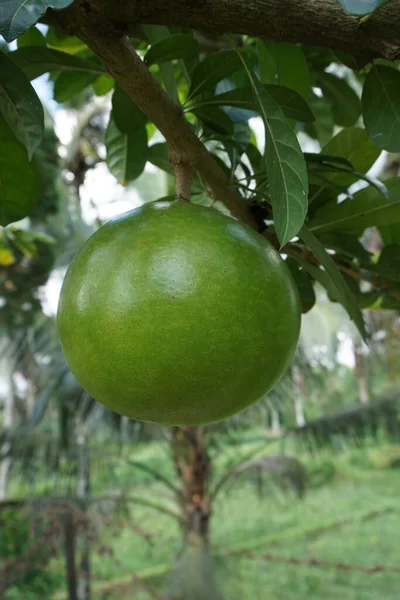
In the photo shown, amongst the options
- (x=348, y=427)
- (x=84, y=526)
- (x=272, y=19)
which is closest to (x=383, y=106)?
(x=272, y=19)

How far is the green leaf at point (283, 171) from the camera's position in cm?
42

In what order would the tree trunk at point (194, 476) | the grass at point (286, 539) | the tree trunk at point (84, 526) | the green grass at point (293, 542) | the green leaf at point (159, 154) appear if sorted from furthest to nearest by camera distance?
the green grass at point (293, 542)
the grass at point (286, 539)
the tree trunk at point (194, 476)
the tree trunk at point (84, 526)
the green leaf at point (159, 154)

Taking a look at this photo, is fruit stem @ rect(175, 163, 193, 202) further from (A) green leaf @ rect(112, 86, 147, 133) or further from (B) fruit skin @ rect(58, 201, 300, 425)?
(A) green leaf @ rect(112, 86, 147, 133)

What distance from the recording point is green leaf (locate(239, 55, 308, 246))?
1.39 feet

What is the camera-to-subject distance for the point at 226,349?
0.43 metres

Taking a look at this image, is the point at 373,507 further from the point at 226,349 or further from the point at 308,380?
the point at 226,349

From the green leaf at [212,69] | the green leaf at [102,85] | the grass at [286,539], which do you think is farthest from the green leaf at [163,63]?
the grass at [286,539]

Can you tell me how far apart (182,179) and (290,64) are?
19 cm

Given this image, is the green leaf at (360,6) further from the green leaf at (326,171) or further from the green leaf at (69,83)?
the green leaf at (69,83)

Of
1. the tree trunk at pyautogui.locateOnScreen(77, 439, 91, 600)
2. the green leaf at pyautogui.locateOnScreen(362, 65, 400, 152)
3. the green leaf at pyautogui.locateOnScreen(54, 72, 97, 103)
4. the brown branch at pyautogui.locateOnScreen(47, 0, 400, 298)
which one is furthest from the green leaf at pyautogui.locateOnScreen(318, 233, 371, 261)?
the tree trunk at pyautogui.locateOnScreen(77, 439, 91, 600)

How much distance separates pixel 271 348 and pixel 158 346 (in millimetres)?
95

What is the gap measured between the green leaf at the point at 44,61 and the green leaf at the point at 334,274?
31cm

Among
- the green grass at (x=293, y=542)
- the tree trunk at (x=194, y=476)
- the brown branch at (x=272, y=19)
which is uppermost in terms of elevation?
the brown branch at (x=272, y=19)

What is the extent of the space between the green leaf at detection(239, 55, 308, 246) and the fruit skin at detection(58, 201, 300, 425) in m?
0.05
